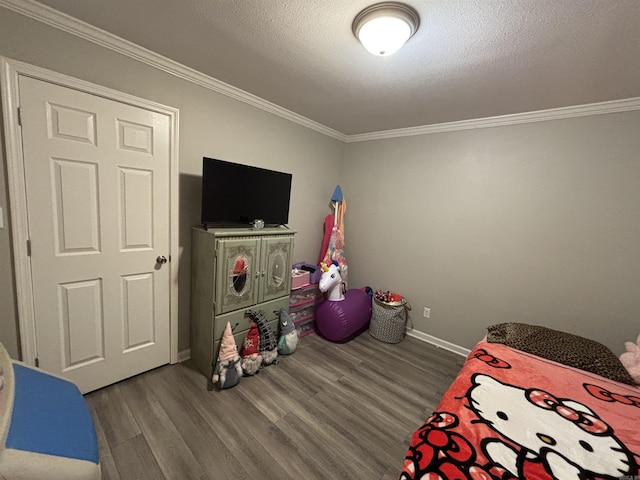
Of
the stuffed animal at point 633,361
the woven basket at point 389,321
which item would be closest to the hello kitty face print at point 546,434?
the stuffed animal at point 633,361

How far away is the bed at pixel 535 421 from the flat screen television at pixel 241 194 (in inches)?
77.5

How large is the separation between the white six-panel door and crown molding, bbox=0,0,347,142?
0.35 m

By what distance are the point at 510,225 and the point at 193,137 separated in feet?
9.78

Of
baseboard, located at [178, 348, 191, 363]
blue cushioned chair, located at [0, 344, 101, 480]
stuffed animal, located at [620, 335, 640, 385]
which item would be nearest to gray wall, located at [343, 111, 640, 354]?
stuffed animal, located at [620, 335, 640, 385]

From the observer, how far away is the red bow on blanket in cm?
117

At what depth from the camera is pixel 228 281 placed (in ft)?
7.03

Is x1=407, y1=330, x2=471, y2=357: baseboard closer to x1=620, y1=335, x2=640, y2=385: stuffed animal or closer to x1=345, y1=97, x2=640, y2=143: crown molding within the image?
x1=620, y1=335, x2=640, y2=385: stuffed animal

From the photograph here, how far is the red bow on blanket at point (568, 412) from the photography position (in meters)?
1.17

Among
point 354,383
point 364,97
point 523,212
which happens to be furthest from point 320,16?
point 354,383

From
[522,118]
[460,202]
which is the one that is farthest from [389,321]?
[522,118]

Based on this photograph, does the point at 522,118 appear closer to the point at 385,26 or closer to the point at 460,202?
the point at 460,202

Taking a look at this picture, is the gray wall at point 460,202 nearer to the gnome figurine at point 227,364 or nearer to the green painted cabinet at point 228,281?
the green painted cabinet at point 228,281

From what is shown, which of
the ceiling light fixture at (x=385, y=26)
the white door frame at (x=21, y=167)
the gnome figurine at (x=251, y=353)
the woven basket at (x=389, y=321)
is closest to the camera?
the ceiling light fixture at (x=385, y=26)

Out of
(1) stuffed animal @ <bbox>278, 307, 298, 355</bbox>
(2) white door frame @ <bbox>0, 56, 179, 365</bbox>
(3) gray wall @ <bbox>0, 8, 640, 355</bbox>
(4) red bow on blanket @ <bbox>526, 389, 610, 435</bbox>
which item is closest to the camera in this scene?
(4) red bow on blanket @ <bbox>526, 389, 610, 435</bbox>
